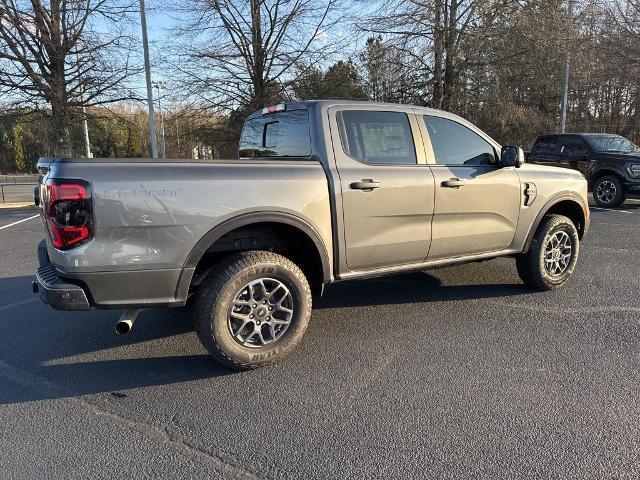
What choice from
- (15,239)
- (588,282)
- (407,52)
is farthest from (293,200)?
(407,52)

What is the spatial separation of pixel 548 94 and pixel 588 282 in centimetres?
2323

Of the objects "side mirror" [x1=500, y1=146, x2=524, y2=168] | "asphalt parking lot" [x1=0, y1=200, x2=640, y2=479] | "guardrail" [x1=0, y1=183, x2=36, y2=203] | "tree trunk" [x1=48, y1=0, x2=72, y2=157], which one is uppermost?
"tree trunk" [x1=48, y1=0, x2=72, y2=157]

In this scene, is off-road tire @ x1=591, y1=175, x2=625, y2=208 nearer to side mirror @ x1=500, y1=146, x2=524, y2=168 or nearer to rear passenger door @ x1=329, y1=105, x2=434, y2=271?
side mirror @ x1=500, y1=146, x2=524, y2=168

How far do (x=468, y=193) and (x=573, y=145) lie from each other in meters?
10.2

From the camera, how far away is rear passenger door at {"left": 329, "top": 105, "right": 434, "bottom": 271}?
3707 millimetres

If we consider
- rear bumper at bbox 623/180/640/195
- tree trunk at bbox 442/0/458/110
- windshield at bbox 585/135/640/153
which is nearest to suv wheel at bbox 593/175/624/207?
rear bumper at bbox 623/180/640/195

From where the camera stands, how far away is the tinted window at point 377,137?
3.84 m

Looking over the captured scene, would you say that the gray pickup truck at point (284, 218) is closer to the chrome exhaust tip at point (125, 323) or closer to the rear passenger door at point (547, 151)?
the chrome exhaust tip at point (125, 323)

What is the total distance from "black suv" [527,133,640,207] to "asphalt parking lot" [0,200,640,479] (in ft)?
27.2

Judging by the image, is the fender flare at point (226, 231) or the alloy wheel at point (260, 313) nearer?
the fender flare at point (226, 231)

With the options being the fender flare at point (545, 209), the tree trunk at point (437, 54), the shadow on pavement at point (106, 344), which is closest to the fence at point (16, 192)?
the shadow on pavement at point (106, 344)

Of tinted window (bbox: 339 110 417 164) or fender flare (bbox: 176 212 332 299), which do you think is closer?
fender flare (bbox: 176 212 332 299)

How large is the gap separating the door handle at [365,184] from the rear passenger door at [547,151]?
35.4 feet

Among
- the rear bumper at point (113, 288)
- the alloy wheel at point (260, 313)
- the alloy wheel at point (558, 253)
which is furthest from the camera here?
the alloy wheel at point (558, 253)
